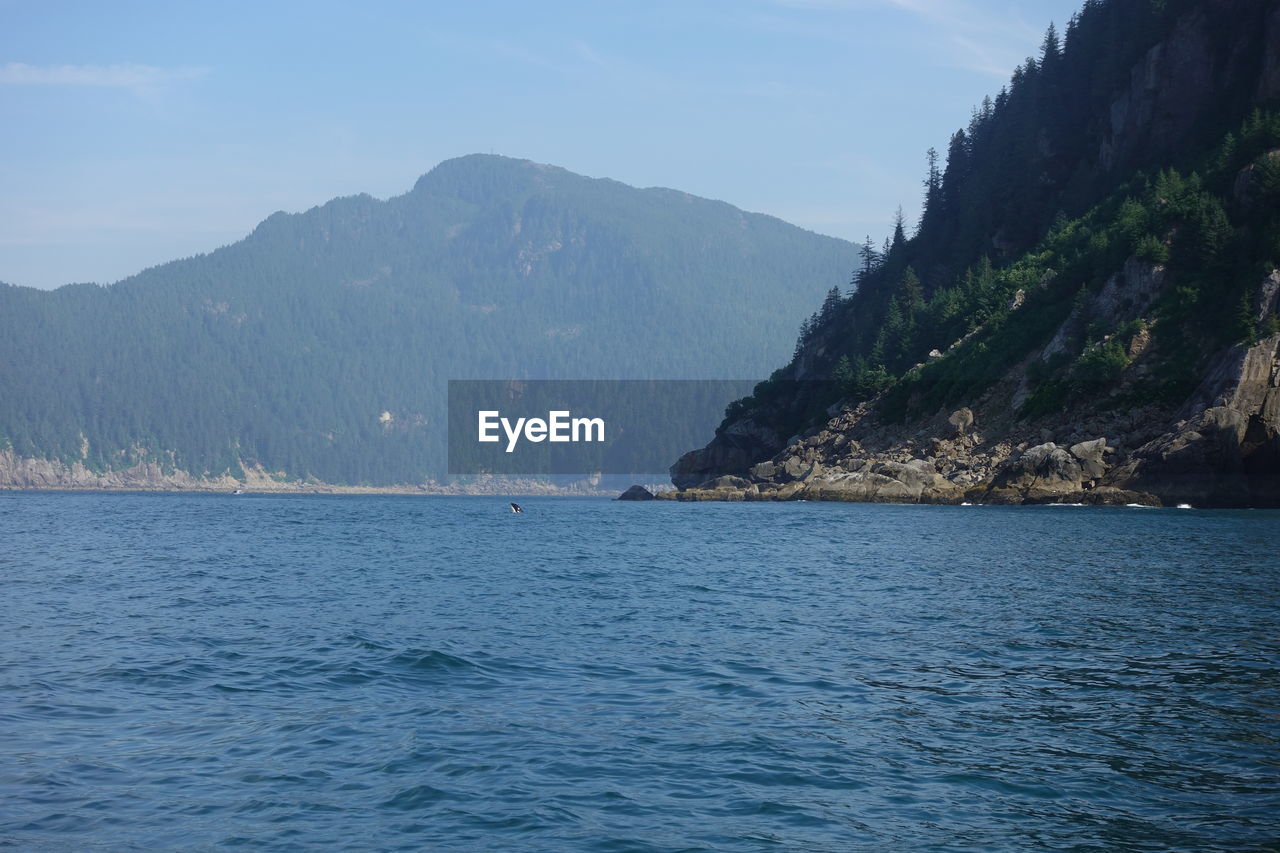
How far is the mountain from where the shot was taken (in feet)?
329

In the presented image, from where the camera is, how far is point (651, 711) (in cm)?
2319

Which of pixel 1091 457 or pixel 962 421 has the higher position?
pixel 962 421

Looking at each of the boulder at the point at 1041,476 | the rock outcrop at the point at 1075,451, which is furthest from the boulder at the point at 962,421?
the boulder at the point at 1041,476

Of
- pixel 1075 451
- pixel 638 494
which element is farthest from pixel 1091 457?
pixel 638 494

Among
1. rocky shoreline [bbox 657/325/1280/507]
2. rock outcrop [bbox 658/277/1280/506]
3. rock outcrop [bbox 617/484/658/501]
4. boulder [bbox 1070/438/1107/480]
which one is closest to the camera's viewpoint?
rocky shoreline [bbox 657/325/1280/507]

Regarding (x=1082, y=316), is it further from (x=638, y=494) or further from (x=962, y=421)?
(x=638, y=494)

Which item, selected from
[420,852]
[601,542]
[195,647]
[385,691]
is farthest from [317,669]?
[601,542]

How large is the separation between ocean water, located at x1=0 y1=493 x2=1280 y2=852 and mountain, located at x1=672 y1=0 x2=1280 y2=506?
53.6m

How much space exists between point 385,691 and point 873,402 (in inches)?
4880

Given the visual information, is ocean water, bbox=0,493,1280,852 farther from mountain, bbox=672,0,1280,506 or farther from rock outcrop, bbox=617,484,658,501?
rock outcrop, bbox=617,484,658,501

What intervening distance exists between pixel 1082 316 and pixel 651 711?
358 feet

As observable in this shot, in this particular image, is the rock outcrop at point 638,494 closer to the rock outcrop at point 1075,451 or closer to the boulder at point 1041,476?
the rock outcrop at point 1075,451

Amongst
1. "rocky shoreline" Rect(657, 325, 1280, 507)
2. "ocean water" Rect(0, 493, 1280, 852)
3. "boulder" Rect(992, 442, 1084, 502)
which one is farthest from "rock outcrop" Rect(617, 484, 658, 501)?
"ocean water" Rect(0, 493, 1280, 852)

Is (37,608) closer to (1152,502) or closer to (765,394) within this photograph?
(1152,502)
